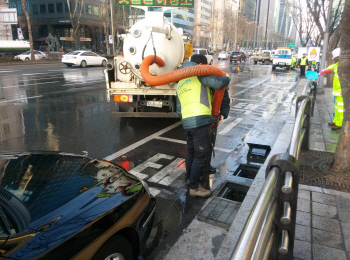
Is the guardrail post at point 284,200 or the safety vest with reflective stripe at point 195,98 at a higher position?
the safety vest with reflective stripe at point 195,98

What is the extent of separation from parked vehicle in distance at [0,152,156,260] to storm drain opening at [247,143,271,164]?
3249mm

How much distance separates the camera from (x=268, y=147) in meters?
5.98

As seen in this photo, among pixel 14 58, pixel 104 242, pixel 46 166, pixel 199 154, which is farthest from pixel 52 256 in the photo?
pixel 14 58

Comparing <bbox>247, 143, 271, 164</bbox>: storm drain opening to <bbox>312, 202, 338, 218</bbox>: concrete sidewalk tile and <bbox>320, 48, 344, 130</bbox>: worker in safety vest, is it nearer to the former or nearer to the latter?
<bbox>312, 202, 338, 218</bbox>: concrete sidewalk tile

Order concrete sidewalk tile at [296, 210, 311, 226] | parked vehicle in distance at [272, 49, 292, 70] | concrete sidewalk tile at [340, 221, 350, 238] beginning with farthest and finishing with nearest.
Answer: parked vehicle in distance at [272, 49, 292, 70]
concrete sidewalk tile at [296, 210, 311, 226]
concrete sidewalk tile at [340, 221, 350, 238]

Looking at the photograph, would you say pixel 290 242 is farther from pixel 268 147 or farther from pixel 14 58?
pixel 14 58

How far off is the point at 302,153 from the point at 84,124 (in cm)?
530

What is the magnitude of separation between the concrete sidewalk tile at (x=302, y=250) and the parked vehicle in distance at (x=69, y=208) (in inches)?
56.8

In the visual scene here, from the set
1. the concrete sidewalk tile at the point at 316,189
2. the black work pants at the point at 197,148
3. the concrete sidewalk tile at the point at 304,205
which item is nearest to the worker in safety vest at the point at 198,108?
the black work pants at the point at 197,148

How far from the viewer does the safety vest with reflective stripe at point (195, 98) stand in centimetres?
396

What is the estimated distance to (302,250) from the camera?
113 inches

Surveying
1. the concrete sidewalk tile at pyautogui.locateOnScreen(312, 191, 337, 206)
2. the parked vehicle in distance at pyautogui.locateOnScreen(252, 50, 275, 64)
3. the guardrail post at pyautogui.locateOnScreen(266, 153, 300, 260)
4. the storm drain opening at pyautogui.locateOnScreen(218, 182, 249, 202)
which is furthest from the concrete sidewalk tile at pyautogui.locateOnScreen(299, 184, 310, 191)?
the parked vehicle in distance at pyautogui.locateOnScreen(252, 50, 275, 64)

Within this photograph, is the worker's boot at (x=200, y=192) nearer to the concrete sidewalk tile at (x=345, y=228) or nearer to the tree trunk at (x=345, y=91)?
the concrete sidewalk tile at (x=345, y=228)

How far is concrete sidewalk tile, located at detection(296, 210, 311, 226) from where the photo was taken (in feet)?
10.9
